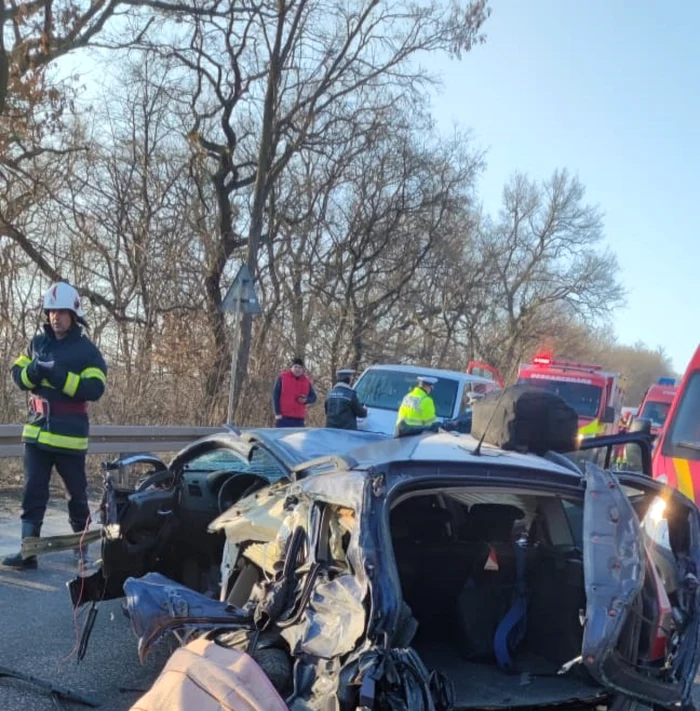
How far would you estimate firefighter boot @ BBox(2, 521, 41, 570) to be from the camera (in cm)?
591

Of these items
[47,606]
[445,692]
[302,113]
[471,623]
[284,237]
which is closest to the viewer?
[445,692]

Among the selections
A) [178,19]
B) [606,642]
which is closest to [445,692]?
[606,642]

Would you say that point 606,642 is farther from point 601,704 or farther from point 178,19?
point 178,19

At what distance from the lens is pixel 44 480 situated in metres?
5.96

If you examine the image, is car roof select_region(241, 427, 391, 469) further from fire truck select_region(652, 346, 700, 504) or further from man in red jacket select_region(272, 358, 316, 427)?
man in red jacket select_region(272, 358, 316, 427)

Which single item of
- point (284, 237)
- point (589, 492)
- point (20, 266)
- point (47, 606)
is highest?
point (284, 237)

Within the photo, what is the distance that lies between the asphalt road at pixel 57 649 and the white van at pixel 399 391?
19.9ft

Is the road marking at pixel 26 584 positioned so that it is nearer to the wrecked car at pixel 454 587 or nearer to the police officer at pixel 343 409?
the wrecked car at pixel 454 587

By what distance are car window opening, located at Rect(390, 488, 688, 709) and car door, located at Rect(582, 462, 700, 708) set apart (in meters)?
0.10

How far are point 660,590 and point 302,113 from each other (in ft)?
53.8

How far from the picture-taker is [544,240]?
138ft

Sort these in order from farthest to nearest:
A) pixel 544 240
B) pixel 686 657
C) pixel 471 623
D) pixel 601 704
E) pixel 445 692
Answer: pixel 544 240 < pixel 471 623 < pixel 686 657 < pixel 601 704 < pixel 445 692

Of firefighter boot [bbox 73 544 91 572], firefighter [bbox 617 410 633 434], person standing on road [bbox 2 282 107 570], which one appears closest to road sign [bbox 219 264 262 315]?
person standing on road [bbox 2 282 107 570]

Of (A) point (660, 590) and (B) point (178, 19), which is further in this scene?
(B) point (178, 19)
